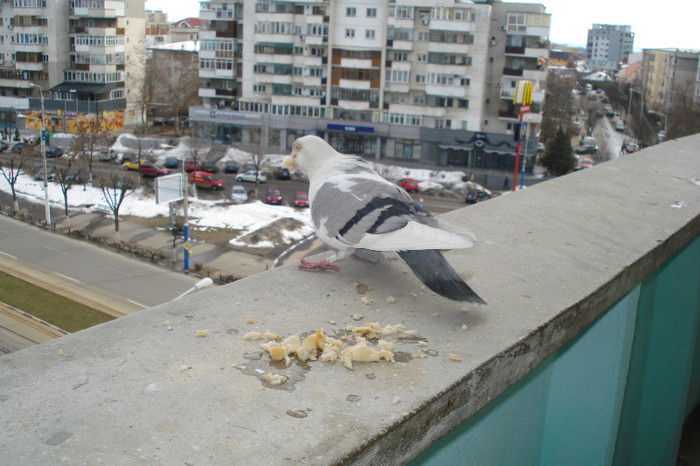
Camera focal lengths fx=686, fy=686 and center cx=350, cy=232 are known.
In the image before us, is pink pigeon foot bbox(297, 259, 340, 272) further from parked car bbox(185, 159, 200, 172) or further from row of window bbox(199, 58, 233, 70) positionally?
row of window bbox(199, 58, 233, 70)

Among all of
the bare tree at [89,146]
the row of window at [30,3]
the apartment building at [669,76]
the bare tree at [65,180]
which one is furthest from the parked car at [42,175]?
the apartment building at [669,76]

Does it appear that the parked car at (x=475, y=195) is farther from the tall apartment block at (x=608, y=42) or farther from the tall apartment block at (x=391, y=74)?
the tall apartment block at (x=608, y=42)

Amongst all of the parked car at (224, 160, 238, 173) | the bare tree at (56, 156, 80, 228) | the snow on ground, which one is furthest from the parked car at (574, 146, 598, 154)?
the bare tree at (56, 156, 80, 228)

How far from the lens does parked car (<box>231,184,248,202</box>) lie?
24203mm

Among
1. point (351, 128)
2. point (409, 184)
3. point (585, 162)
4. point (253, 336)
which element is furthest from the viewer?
point (585, 162)

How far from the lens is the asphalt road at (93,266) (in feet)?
45.5

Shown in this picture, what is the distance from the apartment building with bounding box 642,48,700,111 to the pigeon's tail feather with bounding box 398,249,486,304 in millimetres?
39454

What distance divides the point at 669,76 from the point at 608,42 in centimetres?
8547

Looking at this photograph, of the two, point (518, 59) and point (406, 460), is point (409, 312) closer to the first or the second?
point (406, 460)

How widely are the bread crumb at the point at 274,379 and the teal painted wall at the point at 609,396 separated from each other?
0.38 meters

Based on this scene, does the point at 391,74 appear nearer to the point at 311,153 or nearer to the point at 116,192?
the point at 116,192

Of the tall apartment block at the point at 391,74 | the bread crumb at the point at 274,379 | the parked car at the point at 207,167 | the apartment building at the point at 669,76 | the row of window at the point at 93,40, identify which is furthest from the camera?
the apartment building at the point at 669,76

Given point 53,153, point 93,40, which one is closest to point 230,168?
point 53,153

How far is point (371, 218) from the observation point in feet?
8.17
